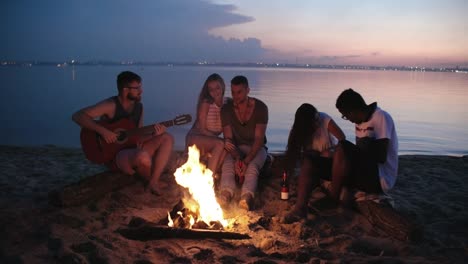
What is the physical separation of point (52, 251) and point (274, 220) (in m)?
2.68

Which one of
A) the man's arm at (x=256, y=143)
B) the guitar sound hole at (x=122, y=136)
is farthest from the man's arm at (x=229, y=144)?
the guitar sound hole at (x=122, y=136)

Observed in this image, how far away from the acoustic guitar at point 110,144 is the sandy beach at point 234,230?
0.63 metres

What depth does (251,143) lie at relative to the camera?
21.0 feet

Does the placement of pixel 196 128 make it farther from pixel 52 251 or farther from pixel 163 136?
pixel 52 251

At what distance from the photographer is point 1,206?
16.6ft

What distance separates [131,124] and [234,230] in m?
2.43

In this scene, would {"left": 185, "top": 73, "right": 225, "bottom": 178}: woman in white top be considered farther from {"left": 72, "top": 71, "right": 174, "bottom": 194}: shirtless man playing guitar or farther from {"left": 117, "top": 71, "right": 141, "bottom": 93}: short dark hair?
{"left": 117, "top": 71, "right": 141, "bottom": 93}: short dark hair

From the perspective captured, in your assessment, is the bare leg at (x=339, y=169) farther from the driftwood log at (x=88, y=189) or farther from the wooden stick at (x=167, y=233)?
the driftwood log at (x=88, y=189)

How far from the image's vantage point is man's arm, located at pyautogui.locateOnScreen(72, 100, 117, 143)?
5.53 meters

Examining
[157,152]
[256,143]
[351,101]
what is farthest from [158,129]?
[351,101]

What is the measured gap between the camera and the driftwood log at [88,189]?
5.10 meters

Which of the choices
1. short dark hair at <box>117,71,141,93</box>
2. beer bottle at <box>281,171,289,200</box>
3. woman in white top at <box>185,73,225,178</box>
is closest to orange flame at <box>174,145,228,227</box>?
woman in white top at <box>185,73,225,178</box>

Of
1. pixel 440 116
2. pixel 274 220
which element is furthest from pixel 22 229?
pixel 440 116

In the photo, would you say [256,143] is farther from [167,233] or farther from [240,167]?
[167,233]
